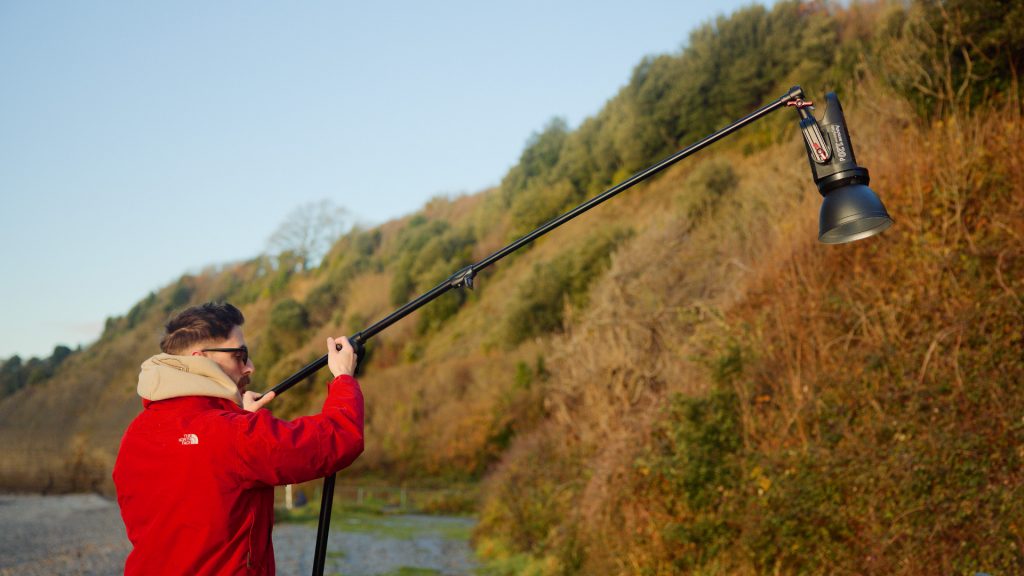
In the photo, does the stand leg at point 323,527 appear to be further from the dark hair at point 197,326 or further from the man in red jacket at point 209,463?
Result: the dark hair at point 197,326

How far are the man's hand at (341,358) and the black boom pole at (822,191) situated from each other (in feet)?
0.77

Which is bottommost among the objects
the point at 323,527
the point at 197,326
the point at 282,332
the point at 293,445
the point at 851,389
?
the point at 851,389

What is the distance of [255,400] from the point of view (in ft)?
11.8

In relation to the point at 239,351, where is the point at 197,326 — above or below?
above

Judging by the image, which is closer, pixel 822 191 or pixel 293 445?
pixel 293 445

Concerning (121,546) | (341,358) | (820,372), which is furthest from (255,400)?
(121,546)

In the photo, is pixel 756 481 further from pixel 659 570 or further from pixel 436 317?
pixel 436 317

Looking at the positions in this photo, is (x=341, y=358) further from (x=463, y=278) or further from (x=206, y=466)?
(x=463, y=278)

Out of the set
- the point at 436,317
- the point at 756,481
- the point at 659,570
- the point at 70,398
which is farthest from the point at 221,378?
the point at 436,317

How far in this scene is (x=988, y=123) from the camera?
10.6 meters

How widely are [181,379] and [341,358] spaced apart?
0.55 m

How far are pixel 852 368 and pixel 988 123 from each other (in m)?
3.82

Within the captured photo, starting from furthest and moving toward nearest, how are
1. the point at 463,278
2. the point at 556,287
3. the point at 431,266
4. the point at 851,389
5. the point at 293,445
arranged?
1. the point at 431,266
2. the point at 556,287
3. the point at 851,389
4. the point at 463,278
5. the point at 293,445

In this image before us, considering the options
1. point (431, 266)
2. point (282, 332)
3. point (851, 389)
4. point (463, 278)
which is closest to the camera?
point (463, 278)
